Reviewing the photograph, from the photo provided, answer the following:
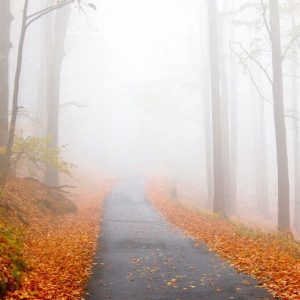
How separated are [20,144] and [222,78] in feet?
43.0

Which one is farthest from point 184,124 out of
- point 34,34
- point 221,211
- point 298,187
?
point 221,211

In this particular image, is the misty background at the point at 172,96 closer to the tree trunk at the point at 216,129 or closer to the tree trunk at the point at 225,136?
the tree trunk at the point at 225,136

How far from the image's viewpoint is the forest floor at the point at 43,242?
25.7 ft

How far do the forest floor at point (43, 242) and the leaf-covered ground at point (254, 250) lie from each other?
3271mm

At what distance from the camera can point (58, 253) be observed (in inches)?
417

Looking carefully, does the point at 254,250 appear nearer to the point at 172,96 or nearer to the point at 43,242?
the point at 43,242

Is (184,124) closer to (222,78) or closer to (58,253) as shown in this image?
(222,78)

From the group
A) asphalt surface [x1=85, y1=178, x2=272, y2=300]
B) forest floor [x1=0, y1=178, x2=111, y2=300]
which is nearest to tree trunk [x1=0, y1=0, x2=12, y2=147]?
forest floor [x1=0, y1=178, x2=111, y2=300]

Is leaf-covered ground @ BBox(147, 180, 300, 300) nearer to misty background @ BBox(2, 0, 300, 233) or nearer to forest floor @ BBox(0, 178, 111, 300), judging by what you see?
forest floor @ BBox(0, 178, 111, 300)

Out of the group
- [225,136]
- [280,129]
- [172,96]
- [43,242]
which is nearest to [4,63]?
[43,242]

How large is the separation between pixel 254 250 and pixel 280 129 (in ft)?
20.0

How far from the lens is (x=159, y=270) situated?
9.55m

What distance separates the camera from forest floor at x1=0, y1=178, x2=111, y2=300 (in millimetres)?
7828

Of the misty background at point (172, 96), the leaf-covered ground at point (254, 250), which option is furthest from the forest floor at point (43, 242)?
the misty background at point (172, 96)
